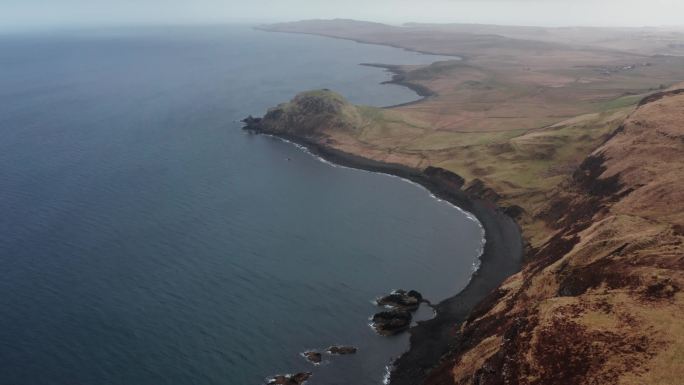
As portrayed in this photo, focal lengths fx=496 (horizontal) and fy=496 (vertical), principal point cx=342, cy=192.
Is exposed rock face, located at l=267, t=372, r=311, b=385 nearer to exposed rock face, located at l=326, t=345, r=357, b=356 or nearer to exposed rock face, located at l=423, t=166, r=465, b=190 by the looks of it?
exposed rock face, located at l=326, t=345, r=357, b=356

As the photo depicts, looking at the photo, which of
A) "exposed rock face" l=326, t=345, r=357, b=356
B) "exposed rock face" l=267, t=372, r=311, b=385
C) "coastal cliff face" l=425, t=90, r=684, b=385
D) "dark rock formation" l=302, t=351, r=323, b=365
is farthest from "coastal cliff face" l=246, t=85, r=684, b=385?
"exposed rock face" l=267, t=372, r=311, b=385

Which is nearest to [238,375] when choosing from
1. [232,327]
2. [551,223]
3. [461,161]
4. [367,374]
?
[232,327]

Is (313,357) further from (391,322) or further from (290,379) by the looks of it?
(391,322)

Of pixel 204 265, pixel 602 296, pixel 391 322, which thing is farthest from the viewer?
pixel 204 265

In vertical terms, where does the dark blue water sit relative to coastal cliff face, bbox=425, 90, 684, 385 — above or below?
below

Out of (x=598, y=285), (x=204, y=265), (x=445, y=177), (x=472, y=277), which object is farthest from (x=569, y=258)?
(x=445, y=177)
